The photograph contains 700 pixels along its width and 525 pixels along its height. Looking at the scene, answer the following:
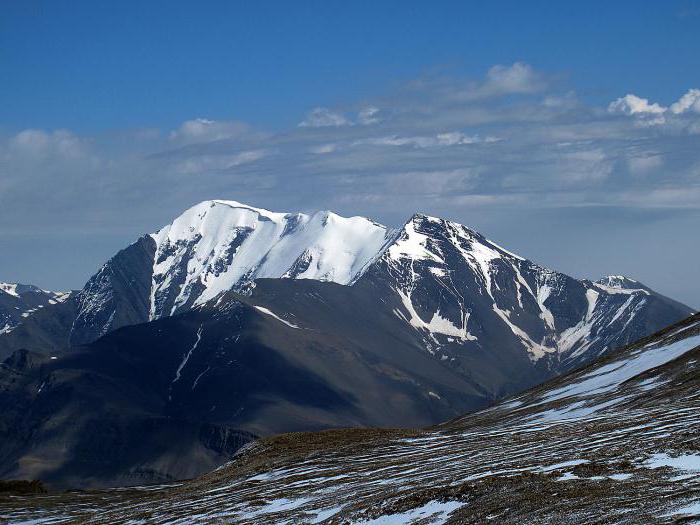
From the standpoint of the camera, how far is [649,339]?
542 ft

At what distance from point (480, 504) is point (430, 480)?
36.9 feet

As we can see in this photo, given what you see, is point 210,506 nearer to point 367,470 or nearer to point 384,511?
point 367,470

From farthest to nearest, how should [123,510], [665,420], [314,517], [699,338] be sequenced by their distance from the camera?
[699,338] < [123,510] < [665,420] < [314,517]

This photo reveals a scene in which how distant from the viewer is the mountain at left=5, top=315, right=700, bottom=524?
46500mm

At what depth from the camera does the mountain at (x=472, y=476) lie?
46500mm

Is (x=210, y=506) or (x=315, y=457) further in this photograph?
(x=315, y=457)

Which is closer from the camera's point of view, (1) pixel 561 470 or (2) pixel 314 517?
(1) pixel 561 470

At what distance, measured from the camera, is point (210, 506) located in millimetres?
69375

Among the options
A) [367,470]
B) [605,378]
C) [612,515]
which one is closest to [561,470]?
[612,515]

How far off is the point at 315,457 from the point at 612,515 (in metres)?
45.2

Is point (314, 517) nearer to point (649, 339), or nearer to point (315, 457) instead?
point (315, 457)

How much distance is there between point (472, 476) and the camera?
5856 centimetres

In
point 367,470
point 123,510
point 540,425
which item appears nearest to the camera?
point 367,470

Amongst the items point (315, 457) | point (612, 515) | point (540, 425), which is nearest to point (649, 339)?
point (540, 425)
